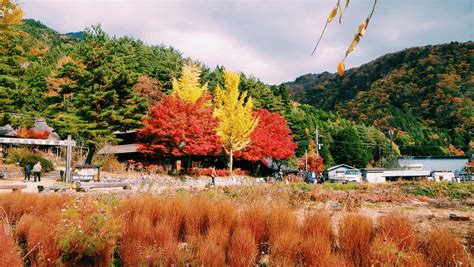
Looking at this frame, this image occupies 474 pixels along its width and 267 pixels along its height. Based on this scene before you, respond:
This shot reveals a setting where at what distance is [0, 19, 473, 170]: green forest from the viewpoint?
25.6 m

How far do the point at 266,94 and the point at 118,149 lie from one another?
76.5 feet

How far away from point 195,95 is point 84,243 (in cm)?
2510

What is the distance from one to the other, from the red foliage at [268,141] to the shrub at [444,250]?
2623 centimetres

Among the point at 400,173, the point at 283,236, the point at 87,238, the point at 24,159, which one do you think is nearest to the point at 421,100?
the point at 400,173

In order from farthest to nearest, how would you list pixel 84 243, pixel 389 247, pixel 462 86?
pixel 462 86
pixel 84 243
pixel 389 247

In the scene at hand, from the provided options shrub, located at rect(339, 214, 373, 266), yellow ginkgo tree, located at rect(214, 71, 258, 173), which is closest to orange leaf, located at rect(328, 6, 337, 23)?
shrub, located at rect(339, 214, 373, 266)

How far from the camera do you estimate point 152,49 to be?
55562mm

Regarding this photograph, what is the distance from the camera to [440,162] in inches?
2263

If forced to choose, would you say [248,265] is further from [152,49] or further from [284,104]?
[152,49]

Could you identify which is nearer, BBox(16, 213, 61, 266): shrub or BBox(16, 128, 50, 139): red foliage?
BBox(16, 213, 61, 266): shrub

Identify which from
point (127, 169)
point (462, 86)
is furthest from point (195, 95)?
point (462, 86)

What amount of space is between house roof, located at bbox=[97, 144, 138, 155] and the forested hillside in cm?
5602

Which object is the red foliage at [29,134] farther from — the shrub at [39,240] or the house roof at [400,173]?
the house roof at [400,173]

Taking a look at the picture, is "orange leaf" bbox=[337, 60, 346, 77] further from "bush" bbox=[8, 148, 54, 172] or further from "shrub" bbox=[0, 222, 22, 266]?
"bush" bbox=[8, 148, 54, 172]
